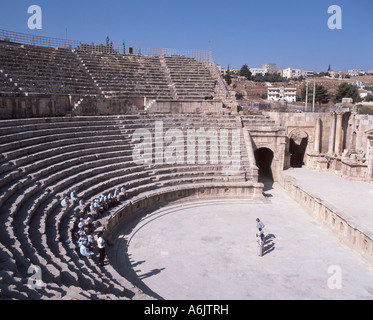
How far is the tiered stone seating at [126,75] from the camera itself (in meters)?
24.6

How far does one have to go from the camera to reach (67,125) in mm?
17266

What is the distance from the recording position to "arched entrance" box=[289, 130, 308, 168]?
2689cm

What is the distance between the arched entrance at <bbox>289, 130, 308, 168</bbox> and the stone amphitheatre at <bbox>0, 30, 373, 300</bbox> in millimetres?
Result: 110

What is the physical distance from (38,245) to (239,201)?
10584 millimetres

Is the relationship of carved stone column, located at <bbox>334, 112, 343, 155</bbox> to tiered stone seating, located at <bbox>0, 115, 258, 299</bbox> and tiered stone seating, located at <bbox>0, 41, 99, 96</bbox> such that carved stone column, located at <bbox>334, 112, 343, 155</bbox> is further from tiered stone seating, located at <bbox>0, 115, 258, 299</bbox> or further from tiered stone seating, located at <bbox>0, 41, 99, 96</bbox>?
tiered stone seating, located at <bbox>0, 41, 99, 96</bbox>

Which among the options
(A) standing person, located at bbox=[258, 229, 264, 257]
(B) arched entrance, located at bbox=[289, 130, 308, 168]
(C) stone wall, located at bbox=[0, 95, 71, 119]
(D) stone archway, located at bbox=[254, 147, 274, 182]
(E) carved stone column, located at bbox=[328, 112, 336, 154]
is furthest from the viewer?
(B) arched entrance, located at bbox=[289, 130, 308, 168]

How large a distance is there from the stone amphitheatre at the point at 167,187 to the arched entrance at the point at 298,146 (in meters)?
0.11

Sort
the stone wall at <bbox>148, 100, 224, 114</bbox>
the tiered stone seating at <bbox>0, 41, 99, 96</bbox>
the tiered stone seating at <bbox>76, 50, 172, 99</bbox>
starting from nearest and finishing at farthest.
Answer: the tiered stone seating at <bbox>0, 41, 99, 96</bbox> < the stone wall at <bbox>148, 100, 224, 114</bbox> < the tiered stone seating at <bbox>76, 50, 172, 99</bbox>

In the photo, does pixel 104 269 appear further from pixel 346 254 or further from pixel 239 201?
pixel 239 201

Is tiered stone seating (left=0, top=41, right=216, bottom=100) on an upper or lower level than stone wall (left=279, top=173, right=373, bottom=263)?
upper

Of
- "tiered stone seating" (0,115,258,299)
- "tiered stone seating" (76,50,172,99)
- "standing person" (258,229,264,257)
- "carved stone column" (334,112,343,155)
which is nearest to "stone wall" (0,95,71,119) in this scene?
"tiered stone seating" (0,115,258,299)

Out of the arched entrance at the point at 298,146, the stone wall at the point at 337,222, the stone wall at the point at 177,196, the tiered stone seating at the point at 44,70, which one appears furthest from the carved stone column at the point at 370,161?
the tiered stone seating at the point at 44,70

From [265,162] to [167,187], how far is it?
8.93m

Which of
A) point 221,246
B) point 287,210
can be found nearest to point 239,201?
point 287,210
